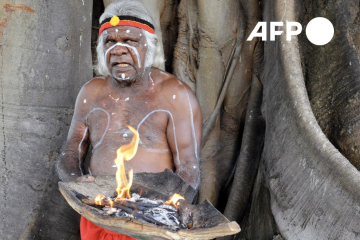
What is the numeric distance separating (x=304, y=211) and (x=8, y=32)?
206cm

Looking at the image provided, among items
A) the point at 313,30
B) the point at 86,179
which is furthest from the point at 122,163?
the point at 313,30

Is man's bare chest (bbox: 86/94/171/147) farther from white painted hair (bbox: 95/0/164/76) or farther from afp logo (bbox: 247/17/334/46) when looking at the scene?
→ afp logo (bbox: 247/17/334/46)

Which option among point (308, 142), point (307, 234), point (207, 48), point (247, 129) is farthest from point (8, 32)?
point (307, 234)

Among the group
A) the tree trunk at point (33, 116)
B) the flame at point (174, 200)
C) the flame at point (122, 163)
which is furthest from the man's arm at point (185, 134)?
the tree trunk at point (33, 116)

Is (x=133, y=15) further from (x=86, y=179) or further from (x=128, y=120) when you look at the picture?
(x=86, y=179)

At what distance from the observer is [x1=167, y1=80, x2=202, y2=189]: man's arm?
2.70 m

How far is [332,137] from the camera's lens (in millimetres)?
3049

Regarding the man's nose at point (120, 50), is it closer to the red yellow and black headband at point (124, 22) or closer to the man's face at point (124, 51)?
the man's face at point (124, 51)

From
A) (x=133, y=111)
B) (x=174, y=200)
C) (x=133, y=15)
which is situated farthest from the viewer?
(x=133, y=111)

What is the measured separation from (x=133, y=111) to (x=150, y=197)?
22.5 inches

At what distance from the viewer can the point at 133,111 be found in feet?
9.29

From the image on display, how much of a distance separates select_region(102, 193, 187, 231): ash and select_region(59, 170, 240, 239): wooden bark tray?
6cm

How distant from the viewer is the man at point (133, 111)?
8.89ft

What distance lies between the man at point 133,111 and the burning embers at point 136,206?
24 centimetres
